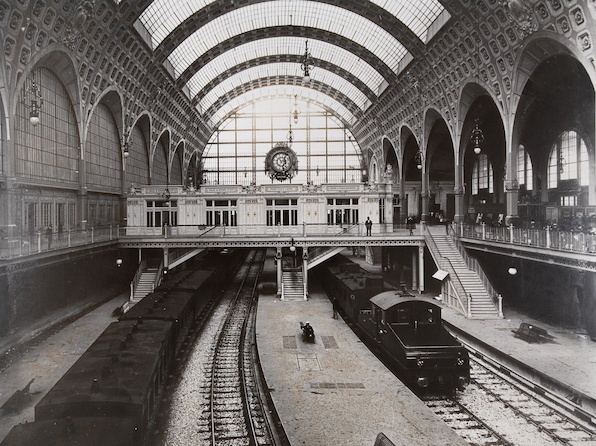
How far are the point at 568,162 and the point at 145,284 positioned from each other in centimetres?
3193

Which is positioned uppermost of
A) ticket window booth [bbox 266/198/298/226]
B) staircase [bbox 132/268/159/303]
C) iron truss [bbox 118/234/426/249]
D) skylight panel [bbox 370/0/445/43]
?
skylight panel [bbox 370/0/445/43]

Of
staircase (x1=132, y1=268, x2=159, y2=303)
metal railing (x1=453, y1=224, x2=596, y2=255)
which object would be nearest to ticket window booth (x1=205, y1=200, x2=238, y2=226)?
Result: staircase (x1=132, y1=268, x2=159, y2=303)

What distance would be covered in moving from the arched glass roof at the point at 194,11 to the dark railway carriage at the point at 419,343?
91.4 feet

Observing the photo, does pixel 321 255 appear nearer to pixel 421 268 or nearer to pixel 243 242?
pixel 243 242

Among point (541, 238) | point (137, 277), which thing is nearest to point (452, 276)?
point (541, 238)

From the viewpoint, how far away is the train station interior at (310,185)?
78.0ft

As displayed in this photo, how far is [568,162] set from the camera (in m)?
35.6

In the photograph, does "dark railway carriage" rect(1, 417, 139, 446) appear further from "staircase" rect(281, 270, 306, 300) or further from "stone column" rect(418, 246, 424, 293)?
"stone column" rect(418, 246, 424, 293)

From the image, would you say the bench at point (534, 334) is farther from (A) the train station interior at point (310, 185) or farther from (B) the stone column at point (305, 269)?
(B) the stone column at point (305, 269)

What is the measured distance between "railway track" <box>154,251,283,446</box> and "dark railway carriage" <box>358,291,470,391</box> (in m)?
5.10

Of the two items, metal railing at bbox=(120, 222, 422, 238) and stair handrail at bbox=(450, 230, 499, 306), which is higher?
metal railing at bbox=(120, 222, 422, 238)

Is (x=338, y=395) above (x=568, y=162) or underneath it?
underneath

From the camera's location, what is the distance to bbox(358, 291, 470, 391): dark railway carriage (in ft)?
54.2

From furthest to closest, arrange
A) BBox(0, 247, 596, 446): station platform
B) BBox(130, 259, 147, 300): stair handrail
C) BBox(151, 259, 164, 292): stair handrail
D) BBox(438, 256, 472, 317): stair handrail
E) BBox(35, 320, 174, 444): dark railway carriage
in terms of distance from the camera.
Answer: BBox(151, 259, 164, 292): stair handrail, BBox(130, 259, 147, 300): stair handrail, BBox(438, 256, 472, 317): stair handrail, BBox(0, 247, 596, 446): station platform, BBox(35, 320, 174, 444): dark railway carriage
